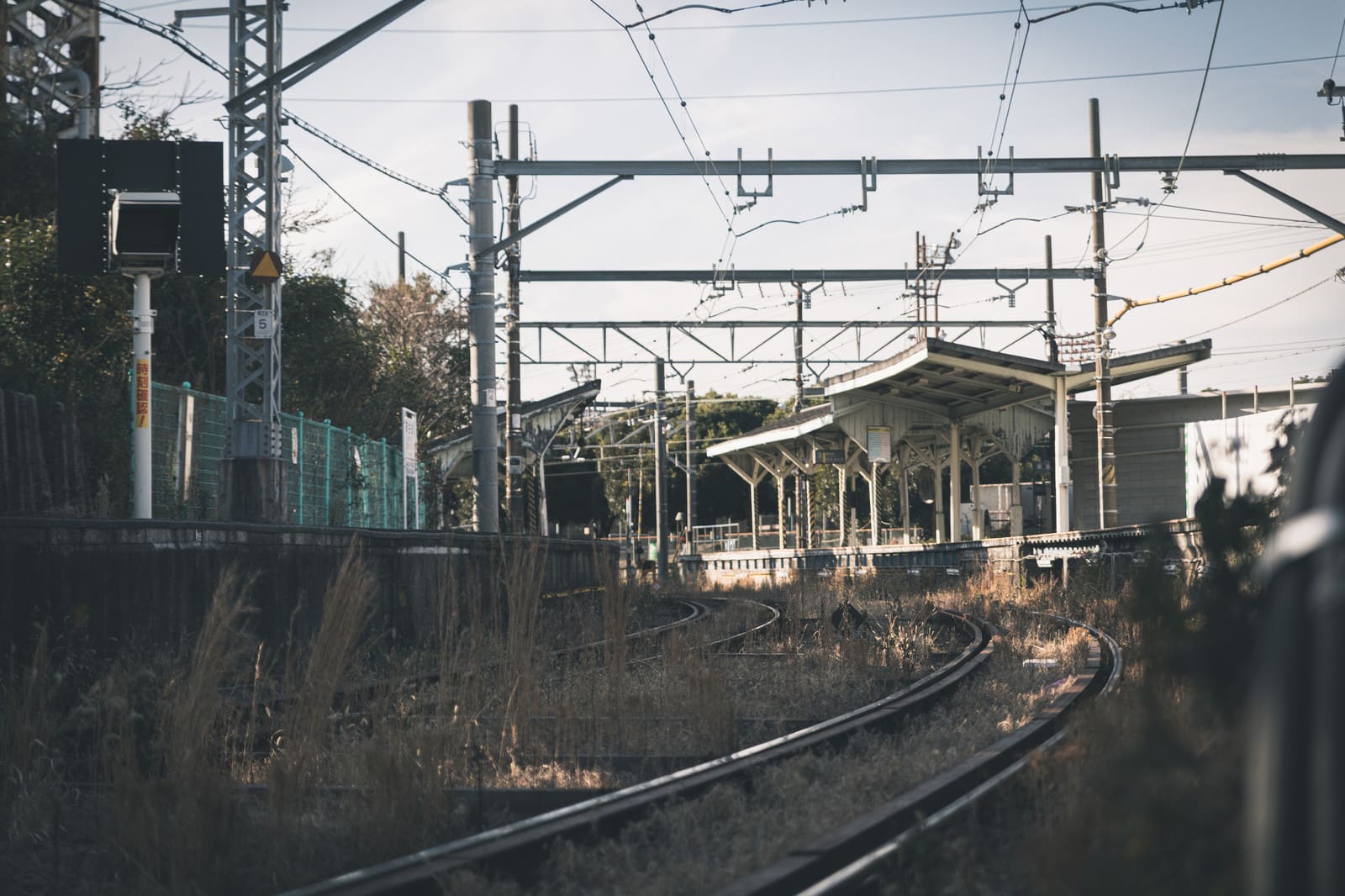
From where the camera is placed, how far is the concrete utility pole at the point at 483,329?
1820 centimetres

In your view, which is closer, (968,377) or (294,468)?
(294,468)

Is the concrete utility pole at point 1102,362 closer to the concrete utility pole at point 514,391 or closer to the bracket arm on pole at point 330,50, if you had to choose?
the concrete utility pole at point 514,391

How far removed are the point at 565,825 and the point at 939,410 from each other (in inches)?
1247

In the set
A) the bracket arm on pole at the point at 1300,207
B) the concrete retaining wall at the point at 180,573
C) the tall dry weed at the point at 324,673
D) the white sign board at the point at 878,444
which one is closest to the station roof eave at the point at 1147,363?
the white sign board at the point at 878,444

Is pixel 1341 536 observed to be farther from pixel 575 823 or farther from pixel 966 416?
pixel 966 416

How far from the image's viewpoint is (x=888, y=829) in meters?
5.07

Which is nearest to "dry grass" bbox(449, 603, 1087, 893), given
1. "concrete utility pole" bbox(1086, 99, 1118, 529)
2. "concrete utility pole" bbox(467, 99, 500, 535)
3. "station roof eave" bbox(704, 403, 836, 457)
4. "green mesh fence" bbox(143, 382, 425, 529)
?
"green mesh fence" bbox(143, 382, 425, 529)

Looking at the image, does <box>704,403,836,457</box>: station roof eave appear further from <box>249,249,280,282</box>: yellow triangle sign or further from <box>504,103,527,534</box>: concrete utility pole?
<box>249,249,280,282</box>: yellow triangle sign

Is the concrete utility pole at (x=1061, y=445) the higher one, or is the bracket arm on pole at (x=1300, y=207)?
the bracket arm on pole at (x=1300, y=207)

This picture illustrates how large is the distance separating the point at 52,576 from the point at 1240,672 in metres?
7.70

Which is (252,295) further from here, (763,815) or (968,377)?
(968,377)

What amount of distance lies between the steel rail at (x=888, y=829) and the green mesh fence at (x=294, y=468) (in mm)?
9884

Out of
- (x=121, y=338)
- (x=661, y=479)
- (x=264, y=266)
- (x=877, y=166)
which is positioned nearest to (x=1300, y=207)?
(x=877, y=166)

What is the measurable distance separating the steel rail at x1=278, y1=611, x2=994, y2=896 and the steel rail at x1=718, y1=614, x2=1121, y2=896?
0.88 meters
